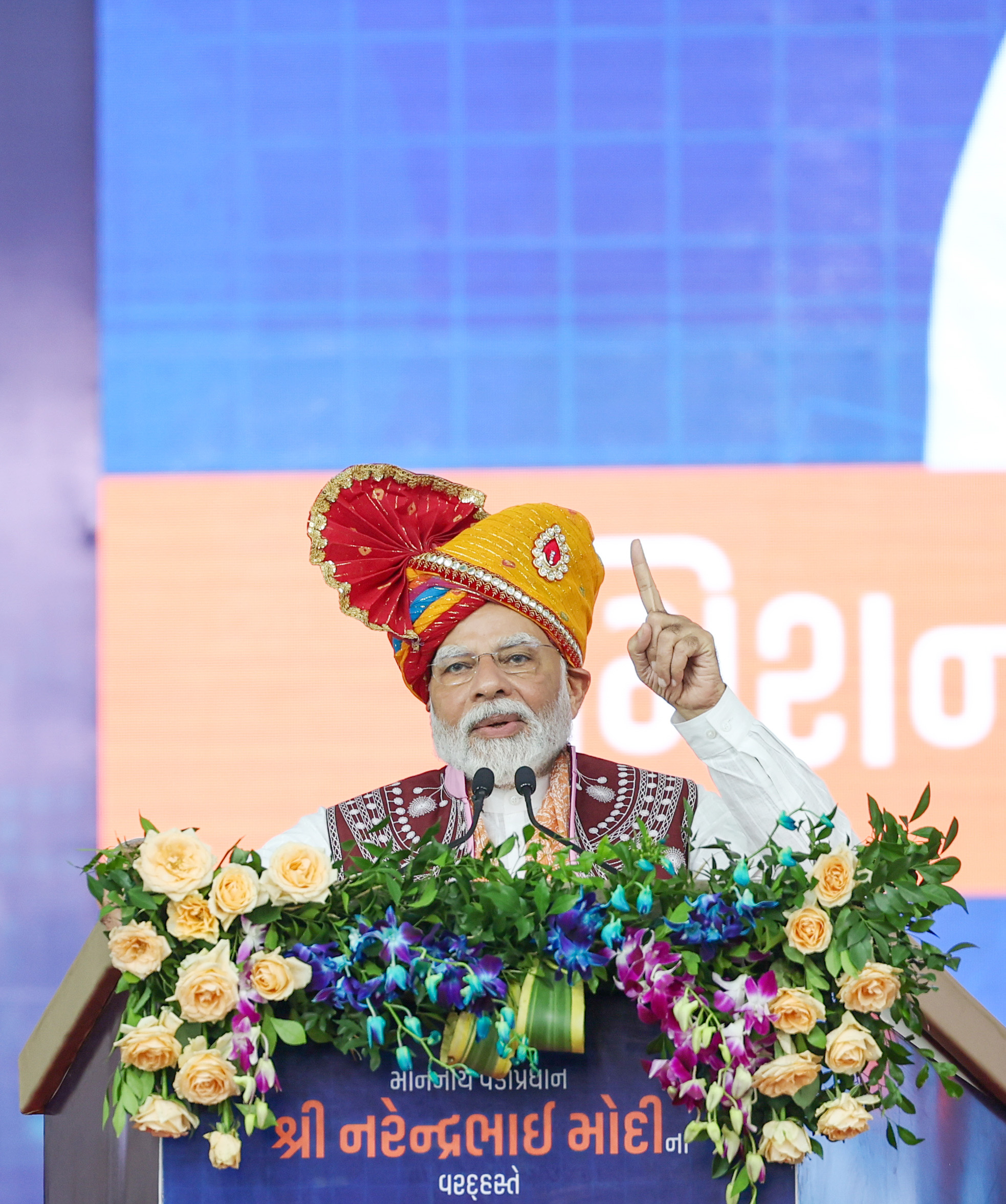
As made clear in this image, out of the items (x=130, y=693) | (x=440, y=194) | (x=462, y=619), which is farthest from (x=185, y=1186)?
(x=440, y=194)

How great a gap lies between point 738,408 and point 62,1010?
2.71 metres

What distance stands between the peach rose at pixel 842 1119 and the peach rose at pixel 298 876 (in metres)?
0.57

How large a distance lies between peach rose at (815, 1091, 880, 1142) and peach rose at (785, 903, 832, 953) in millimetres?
161

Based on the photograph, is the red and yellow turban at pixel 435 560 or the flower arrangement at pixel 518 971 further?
the red and yellow turban at pixel 435 560

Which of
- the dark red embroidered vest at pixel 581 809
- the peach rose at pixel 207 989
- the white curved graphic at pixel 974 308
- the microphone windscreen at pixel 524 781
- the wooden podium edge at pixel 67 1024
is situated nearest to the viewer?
the peach rose at pixel 207 989

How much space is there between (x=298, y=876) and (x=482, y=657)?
1167 millimetres

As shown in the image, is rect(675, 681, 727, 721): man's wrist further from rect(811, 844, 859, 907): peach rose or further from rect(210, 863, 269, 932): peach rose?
rect(210, 863, 269, 932): peach rose

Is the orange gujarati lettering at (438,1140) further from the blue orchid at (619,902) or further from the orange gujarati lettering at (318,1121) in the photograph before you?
the blue orchid at (619,902)

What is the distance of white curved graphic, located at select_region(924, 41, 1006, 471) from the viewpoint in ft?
12.1

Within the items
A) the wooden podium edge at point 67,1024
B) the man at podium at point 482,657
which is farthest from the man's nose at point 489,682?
the wooden podium edge at point 67,1024

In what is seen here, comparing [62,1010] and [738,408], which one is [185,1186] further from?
[738,408]

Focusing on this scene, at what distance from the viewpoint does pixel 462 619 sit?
2559 millimetres

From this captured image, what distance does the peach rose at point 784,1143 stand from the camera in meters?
1.39

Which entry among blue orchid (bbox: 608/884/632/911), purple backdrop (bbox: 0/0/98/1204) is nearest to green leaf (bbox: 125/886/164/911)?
blue orchid (bbox: 608/884/632/911)
